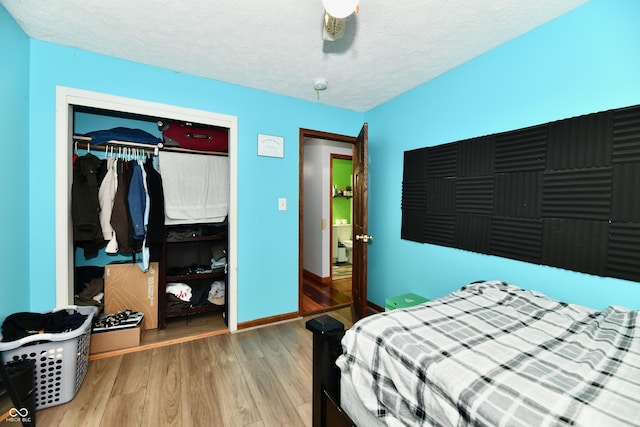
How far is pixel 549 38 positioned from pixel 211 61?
2.44m

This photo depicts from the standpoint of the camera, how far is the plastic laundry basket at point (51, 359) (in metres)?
1.49

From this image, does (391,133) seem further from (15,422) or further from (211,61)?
(15,422)

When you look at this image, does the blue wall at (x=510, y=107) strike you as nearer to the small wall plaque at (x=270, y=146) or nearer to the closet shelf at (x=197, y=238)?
the small wall plaque at (x=270, y=146)

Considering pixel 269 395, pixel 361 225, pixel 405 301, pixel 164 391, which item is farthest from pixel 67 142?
pixel 405 301

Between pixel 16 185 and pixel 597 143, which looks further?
pixel 16 185

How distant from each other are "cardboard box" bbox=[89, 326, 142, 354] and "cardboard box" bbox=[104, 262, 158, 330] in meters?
0.33

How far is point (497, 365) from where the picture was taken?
0.82 m

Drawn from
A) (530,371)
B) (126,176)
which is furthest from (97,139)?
(530,371)

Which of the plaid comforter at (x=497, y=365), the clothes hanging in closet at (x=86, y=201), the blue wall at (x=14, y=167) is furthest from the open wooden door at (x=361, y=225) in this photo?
the blue wall at (x=14, y=167)

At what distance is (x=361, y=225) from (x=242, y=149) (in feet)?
4.72

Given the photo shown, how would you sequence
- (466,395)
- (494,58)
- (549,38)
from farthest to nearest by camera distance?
(494,58) < (549,38) < (466,395)

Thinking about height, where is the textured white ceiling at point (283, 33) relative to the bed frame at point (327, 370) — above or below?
above

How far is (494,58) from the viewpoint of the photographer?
1912 millimetres

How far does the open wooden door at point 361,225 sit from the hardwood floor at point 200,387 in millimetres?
690
